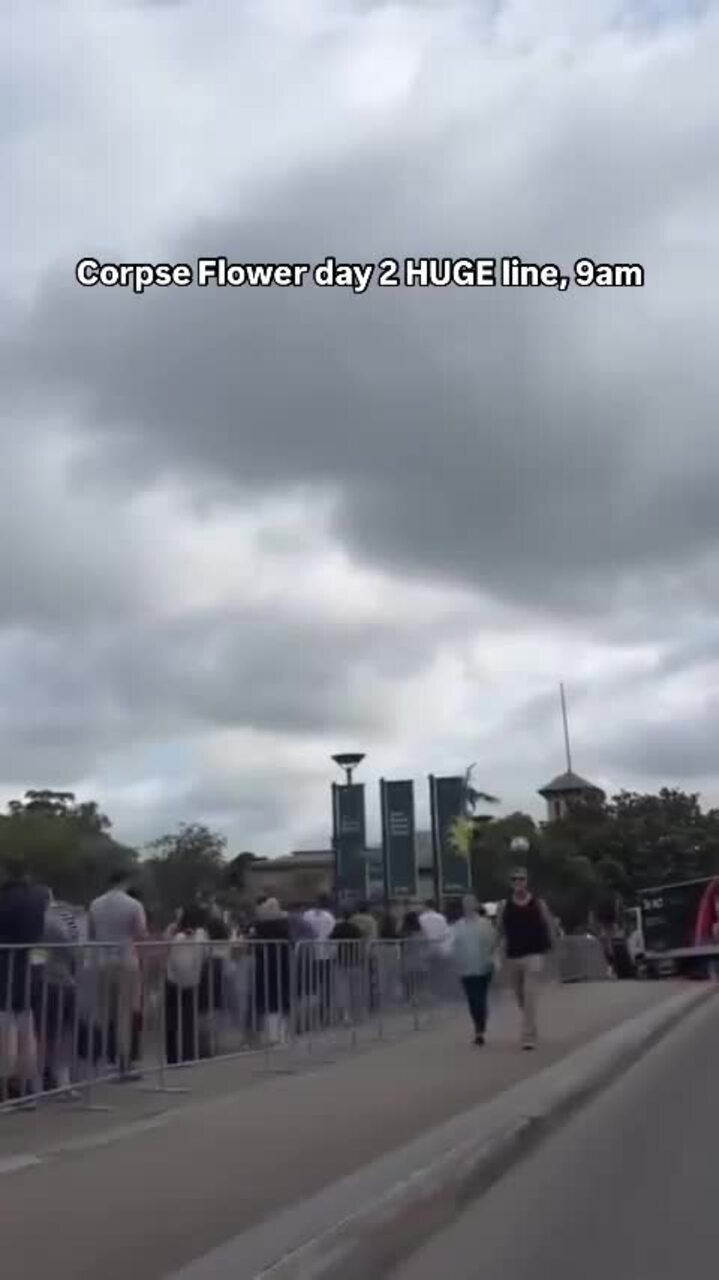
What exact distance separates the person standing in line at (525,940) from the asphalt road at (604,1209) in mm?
4226

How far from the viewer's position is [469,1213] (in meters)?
8.95

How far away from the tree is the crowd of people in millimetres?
17362

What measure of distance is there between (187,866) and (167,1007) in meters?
44.3

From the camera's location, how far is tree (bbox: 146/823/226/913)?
151ft

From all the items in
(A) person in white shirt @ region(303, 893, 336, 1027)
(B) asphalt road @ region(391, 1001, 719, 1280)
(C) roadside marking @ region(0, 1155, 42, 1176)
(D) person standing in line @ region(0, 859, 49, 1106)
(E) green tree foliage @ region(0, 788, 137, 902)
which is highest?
(E) green tree foliage @ region(0, 788, 137, 902)

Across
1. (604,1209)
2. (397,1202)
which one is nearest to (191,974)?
(604,1209)

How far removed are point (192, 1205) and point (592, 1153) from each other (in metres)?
3.66

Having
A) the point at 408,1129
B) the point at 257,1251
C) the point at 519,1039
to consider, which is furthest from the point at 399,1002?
the point at 257,1251

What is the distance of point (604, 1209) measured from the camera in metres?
8.98

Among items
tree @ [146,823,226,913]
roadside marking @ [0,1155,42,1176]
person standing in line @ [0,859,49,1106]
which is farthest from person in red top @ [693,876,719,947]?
roadside marking @ [0,1155,42,1176]

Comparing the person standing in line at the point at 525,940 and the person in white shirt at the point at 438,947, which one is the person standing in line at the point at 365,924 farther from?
the person standing in line at the point at 525,940

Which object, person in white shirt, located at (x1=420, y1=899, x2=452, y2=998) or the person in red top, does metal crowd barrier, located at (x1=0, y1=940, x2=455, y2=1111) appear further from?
the person in red top

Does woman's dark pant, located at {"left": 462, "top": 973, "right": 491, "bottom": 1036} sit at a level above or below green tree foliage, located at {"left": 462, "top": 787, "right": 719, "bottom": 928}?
below

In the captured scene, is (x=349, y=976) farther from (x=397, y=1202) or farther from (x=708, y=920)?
(x=708, y=920)
